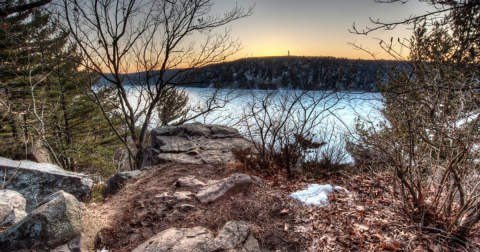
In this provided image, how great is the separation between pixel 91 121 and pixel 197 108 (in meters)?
11.4

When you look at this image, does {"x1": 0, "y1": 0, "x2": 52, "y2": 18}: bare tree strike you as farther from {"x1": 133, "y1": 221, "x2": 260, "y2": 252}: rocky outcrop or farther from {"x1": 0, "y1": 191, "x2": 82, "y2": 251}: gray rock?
{"x1": 133, "y1": 221, "x2": 260, "y2": 252}: rocky outcrop

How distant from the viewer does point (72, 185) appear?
4.48 m

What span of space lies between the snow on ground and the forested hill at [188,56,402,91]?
1.70 meters

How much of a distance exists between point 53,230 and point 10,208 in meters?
1.06

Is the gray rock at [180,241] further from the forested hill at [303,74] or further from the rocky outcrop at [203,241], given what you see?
the forested hill at [303,74]

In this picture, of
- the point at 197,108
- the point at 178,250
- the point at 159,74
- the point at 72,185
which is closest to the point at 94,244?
the point at 178,250

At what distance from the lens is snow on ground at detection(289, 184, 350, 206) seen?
333 centimetres

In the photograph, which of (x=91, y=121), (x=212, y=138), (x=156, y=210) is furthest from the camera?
(x=91, y=121)

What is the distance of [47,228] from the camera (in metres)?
2.27

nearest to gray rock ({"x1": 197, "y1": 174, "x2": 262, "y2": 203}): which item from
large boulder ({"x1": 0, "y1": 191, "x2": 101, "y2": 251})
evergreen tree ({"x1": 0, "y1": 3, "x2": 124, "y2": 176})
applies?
large boulder ({"x1": 0, "y1": 191, "x2": 101, "y2": 251})

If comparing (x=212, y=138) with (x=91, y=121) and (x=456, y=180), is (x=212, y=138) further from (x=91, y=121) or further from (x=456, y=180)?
(x=91, y=121)

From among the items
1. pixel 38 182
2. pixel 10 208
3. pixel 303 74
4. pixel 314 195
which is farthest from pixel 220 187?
pixel 38 182

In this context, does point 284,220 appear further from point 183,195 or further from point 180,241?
point 183,195

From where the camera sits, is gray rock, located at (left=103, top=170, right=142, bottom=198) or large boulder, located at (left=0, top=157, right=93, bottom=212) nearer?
large boulder, located at (left=0, top=157, right=93, bottom=212)
